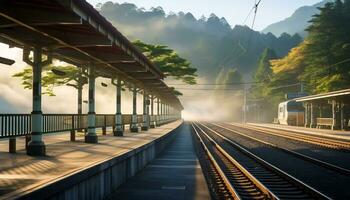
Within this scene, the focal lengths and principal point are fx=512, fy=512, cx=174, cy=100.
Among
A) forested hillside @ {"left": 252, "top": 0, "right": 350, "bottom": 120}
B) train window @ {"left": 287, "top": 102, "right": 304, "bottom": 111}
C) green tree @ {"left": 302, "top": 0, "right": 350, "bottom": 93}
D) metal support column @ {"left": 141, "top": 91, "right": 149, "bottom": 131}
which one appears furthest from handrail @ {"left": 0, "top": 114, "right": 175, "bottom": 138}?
green tree @ {"left": 302, "top": 0, "right": 350, "bottom": 93}

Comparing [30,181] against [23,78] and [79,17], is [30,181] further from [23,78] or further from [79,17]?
[23,78]

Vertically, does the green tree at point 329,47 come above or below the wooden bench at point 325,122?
above

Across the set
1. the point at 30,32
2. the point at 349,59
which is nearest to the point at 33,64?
the point at 30,32

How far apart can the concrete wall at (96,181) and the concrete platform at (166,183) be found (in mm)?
266

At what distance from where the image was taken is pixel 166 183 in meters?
14.2

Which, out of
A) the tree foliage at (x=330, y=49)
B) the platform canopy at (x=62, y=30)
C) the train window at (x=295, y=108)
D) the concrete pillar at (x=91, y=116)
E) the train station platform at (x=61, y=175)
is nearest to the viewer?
the train station platform at (x=61, y=175)

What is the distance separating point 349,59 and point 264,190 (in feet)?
170

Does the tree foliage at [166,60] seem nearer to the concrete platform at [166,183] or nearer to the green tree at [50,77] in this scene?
the green tree at [50,77]

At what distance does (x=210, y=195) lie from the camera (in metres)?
12.2

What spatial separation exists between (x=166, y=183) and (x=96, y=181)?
3.78 metres

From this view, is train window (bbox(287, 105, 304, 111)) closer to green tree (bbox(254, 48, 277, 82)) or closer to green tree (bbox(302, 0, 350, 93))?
green tree (bbox(302, 0, 350, 93))

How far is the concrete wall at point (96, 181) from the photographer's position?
8.03 m

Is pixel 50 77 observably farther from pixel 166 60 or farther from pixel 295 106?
pixel 295 106

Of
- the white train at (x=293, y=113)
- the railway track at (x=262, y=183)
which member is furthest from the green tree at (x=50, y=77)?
the white train at (x=293, y=113)
